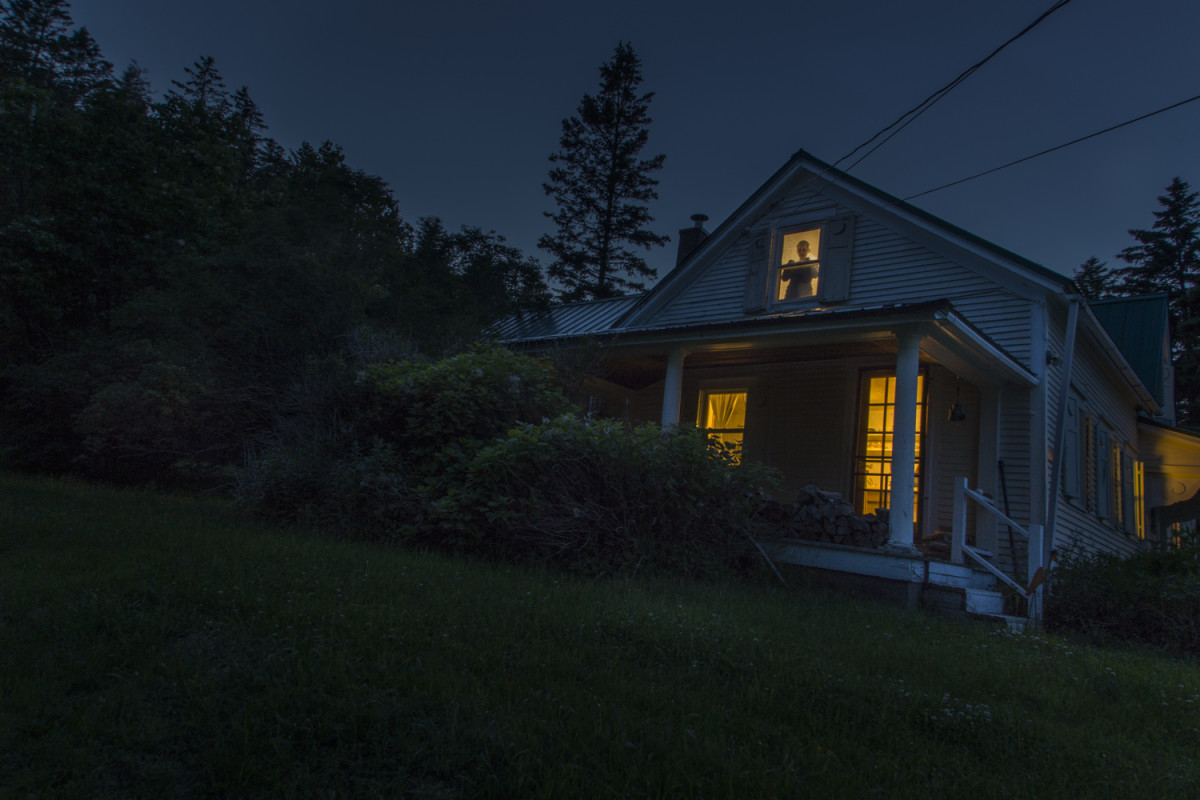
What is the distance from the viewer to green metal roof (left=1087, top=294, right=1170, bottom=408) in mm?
12984

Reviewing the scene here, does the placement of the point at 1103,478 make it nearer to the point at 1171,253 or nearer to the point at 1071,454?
the point at 1071,454

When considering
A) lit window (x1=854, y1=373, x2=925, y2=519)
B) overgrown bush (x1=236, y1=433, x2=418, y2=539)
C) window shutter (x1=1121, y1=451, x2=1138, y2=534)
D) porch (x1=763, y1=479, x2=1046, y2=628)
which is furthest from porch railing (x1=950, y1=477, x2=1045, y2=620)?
window shutter (x1=1121, y1=451, x2=1138, y2=534)

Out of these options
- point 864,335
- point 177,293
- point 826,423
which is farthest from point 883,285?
point 177,293

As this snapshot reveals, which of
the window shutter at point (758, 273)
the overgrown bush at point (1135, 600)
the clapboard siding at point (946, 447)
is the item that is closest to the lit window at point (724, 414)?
the window shutter at point (758, 273)

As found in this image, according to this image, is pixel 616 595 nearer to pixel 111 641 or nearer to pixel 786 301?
pixel 111 641

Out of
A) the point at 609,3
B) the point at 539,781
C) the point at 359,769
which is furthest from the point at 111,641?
the point at 609,3

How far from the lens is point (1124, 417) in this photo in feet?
43.4

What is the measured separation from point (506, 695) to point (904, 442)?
5567 mm

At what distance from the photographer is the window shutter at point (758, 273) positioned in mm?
10383

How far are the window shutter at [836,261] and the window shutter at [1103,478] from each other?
508cm

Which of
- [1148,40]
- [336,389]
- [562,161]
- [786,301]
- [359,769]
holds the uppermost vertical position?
[562,161]

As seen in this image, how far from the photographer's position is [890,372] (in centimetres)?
940

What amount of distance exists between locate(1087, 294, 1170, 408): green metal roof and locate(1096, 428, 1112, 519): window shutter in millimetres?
2368

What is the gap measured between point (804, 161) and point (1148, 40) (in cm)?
475
